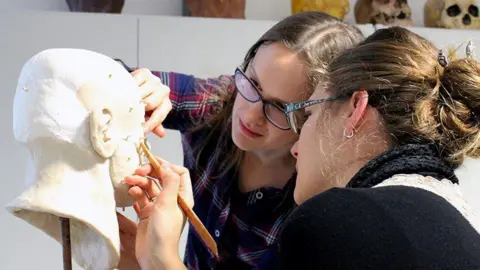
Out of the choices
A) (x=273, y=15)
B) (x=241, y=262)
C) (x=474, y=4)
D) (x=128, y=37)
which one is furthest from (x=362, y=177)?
(x=474, y=4)

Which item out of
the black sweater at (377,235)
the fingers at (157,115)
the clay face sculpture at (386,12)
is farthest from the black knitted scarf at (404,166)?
the clay face sculpture at (386,12)

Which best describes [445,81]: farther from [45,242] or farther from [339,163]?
[45,242]

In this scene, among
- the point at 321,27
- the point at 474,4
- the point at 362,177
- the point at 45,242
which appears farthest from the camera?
the point at 474,4

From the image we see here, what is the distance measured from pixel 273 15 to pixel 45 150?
1401 millimetres

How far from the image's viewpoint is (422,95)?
891mm

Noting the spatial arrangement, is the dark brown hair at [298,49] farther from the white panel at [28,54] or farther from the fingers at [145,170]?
the white panel at [28,54]

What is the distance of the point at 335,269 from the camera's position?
0.63 meters

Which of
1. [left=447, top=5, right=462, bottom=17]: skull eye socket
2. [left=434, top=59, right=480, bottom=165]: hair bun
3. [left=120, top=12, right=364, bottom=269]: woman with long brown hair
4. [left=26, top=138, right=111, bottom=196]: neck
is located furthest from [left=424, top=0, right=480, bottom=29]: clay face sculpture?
[left=26, top=138, right=111, bottom=196]: neck

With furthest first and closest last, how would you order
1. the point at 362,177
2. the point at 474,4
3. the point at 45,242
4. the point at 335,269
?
the point at 474,4 → the point at 45,242 → the point at 362,177 → the point at 335,269

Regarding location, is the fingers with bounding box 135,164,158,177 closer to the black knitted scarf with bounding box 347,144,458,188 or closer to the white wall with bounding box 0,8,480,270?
the black knitted scarf with bounding box 347,144,458,188

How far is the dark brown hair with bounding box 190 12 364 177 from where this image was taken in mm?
1138

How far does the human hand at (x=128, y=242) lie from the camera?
1023 mm

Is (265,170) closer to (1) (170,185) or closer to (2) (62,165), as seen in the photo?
(1) (170,185)

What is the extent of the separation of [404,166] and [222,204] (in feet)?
1.81
